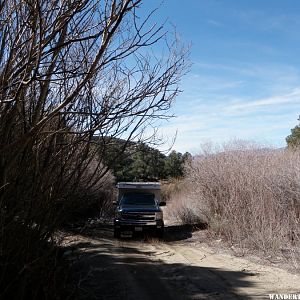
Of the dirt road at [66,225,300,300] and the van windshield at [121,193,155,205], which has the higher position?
the van windshield at [121,193,155,205]

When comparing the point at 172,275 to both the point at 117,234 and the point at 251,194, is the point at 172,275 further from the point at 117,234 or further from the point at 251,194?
the point at 117,234

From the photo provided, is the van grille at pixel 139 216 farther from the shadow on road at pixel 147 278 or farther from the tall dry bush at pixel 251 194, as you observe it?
the shadow on road at pixel 147 278

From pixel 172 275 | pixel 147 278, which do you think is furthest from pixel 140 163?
pixel 147 278

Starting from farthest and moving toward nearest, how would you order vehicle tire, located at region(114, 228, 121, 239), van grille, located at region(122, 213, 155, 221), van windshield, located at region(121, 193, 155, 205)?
van windshield, located at region(121, 193, 155, 205) < vehicle tire, located at region(114, 228, 121, 239) < van grille, located at region(122, 213, 155, 221)

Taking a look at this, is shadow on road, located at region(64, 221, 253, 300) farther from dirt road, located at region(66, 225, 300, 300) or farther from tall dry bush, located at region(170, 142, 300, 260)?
tall dry bush, located at region(170, 142, 300, 260)

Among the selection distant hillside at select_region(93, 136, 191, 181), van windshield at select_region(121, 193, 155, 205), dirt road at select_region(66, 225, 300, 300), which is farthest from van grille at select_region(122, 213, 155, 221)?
dirt road at select_region(66, 225, 300, 300)

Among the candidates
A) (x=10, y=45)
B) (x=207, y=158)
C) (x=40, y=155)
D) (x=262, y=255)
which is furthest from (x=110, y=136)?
(x=207, y=158)

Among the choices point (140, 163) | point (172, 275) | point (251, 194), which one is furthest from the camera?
point (140, 163)

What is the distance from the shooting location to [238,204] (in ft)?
54.3

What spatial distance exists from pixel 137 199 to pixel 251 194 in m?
6.25

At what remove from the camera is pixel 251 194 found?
1608cm

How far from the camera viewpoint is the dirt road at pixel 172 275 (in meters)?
8.52

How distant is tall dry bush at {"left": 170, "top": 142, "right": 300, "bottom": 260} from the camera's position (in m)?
14.0

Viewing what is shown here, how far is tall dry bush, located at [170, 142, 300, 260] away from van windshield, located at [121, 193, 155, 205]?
2.27 metres
